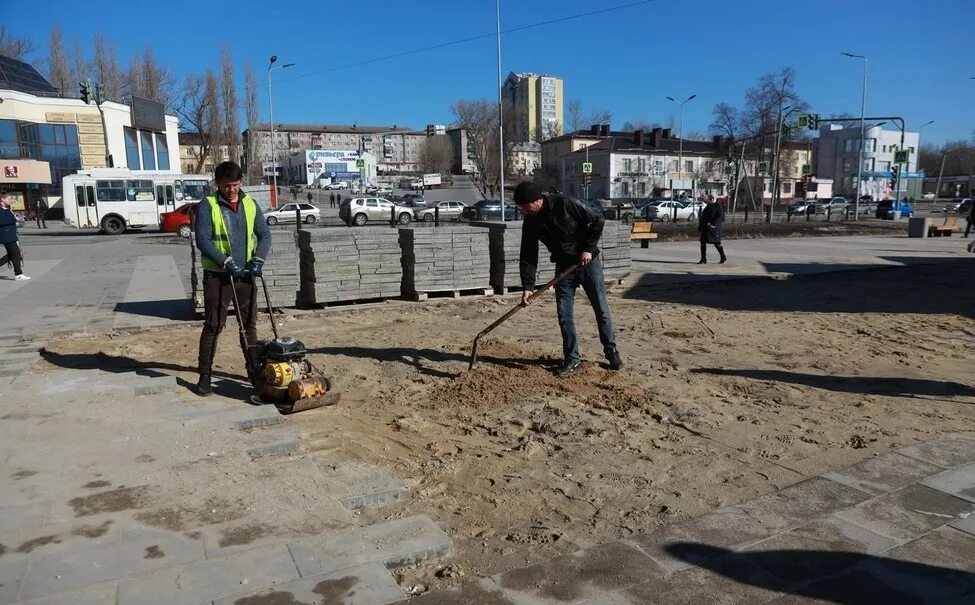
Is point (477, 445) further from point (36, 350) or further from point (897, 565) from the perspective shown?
point (36, 350)

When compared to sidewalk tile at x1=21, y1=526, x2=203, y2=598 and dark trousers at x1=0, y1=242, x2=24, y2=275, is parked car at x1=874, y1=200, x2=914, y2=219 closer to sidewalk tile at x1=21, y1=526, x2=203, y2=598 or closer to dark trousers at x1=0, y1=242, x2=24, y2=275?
dark trousers at x1=0, y1=242, x2=24, y2=275

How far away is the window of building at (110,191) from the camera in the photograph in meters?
31.0

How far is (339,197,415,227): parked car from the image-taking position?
38.8 m

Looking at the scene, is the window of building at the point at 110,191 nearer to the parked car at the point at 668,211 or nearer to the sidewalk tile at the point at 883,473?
the parked car at the point at 668,211

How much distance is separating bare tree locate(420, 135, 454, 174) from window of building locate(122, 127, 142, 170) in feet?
196

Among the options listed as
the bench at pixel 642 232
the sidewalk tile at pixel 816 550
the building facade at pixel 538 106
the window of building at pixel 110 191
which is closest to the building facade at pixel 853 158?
the building facade at pixel 538 106

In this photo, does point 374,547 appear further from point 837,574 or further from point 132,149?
point 132,149

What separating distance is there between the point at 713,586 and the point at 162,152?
2400 inches

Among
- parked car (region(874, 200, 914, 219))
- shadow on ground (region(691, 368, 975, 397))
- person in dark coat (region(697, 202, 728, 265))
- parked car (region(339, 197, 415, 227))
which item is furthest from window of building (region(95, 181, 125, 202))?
parked car (region(874, 200, 914, 219))

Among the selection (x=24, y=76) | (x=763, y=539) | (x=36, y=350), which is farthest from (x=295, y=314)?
(x=24, y=76)

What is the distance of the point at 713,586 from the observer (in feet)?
9.40

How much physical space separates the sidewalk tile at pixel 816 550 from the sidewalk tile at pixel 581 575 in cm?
56

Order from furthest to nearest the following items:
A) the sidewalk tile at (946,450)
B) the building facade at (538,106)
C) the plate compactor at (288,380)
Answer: the building facade at (538,106)
the plate compactor at (288,380)
the sidewalk tile at (946,450)

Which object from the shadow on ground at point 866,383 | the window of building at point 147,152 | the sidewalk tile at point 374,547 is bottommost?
the shadow on ground at point 866,383
